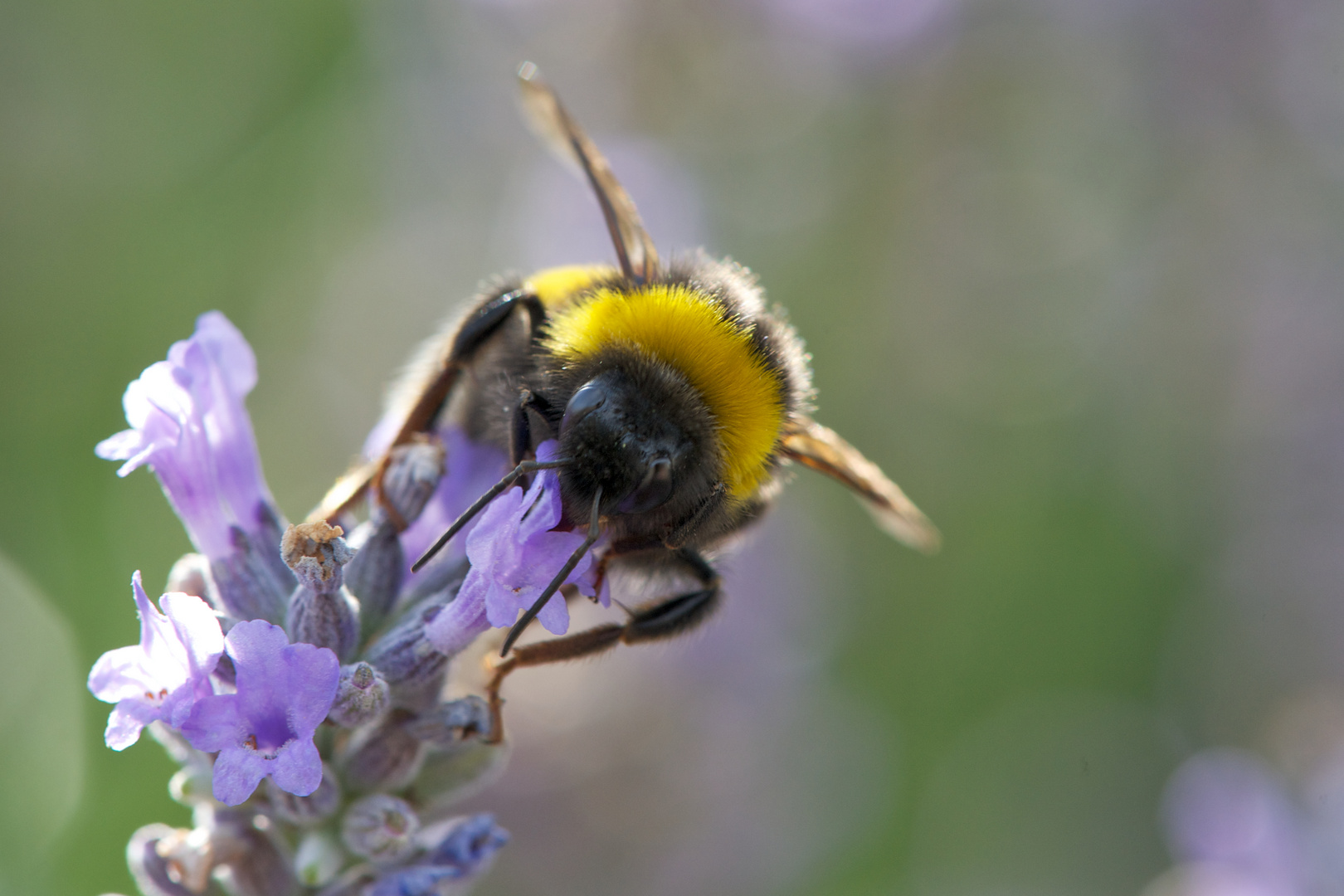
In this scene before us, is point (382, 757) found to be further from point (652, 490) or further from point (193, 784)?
point (652, 490)

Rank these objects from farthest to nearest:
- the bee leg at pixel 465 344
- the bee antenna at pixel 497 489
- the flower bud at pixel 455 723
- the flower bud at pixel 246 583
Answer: the bee leg at pixel 465 344 → the flower bud at pixel 246 583 → the flower bud at pixel 455 723 → the bee antenna at pixel 497 489

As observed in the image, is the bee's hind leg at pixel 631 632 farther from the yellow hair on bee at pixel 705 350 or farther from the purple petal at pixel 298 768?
the purple petal at pixel 298 768

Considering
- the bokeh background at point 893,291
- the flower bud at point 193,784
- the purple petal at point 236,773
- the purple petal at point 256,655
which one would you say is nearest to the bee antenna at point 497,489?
the purple petal at point 256,655

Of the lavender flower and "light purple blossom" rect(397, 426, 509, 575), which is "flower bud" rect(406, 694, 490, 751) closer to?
the lavender flower

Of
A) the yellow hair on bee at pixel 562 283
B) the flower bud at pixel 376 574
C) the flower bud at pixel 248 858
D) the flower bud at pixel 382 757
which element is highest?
the yellow hair on bee at pixel 562 283

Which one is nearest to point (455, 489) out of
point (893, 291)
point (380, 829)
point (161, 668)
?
point (380, 829)

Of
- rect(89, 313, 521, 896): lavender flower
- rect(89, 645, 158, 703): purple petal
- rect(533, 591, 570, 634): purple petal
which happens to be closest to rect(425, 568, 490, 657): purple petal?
rect(89, 313, 521, 896): lavender flower
